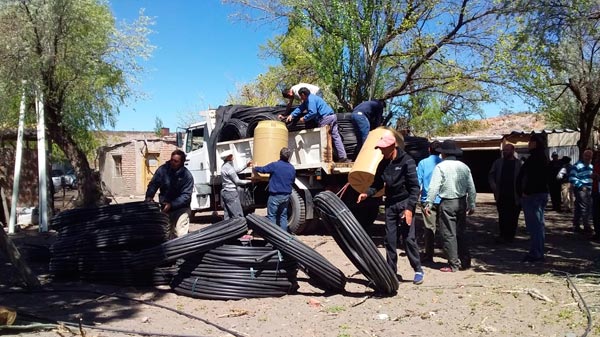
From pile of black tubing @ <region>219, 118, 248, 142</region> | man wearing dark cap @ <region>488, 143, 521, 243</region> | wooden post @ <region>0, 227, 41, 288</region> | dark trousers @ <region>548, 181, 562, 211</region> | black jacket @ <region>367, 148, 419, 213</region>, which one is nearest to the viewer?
wooden post @ <region>0, 227, 41, 288</region>

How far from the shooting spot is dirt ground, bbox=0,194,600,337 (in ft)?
16.5

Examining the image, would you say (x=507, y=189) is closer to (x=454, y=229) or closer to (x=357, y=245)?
(x=454, y=229)

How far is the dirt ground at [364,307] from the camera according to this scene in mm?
5043

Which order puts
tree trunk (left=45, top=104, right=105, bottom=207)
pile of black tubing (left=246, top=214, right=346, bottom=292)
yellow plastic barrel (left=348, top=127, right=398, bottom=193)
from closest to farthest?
pile of black tubing (left=246, top=214, right=346, bottom=292) → yellow plastic barrel (left=348, top=127, right=398, bottom=193) → tree trunk (left=45, top=104, right=105, bottom=207)

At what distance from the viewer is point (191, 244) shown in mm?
6254

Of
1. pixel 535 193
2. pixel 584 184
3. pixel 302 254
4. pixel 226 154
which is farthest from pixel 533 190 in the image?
pixel 226 154

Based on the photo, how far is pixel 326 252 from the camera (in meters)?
9.09

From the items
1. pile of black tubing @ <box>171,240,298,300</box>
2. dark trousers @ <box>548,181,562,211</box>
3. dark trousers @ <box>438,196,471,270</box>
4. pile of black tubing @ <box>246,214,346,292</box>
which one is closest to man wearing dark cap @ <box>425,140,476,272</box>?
dark trousers @ <box>438,196,471,270</box>

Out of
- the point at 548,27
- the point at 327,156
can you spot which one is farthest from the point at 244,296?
the point at 548,27

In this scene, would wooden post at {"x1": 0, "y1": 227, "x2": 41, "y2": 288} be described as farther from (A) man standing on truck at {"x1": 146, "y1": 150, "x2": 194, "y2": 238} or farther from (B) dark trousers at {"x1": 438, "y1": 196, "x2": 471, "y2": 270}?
(B) dark trousers at {"x1": 438, "y1": 196, "x2": 471, "y2": 270}

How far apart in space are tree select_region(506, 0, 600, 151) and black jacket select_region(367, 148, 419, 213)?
14.4ft

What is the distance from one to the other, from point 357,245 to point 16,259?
391 cm

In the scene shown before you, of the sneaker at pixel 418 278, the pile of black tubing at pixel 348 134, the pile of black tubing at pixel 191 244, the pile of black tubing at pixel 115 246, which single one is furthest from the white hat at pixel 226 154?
the sneaker at pixel 418 278

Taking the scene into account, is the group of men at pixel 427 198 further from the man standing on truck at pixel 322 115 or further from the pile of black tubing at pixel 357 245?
the man standing on truck at pixel 322 115
